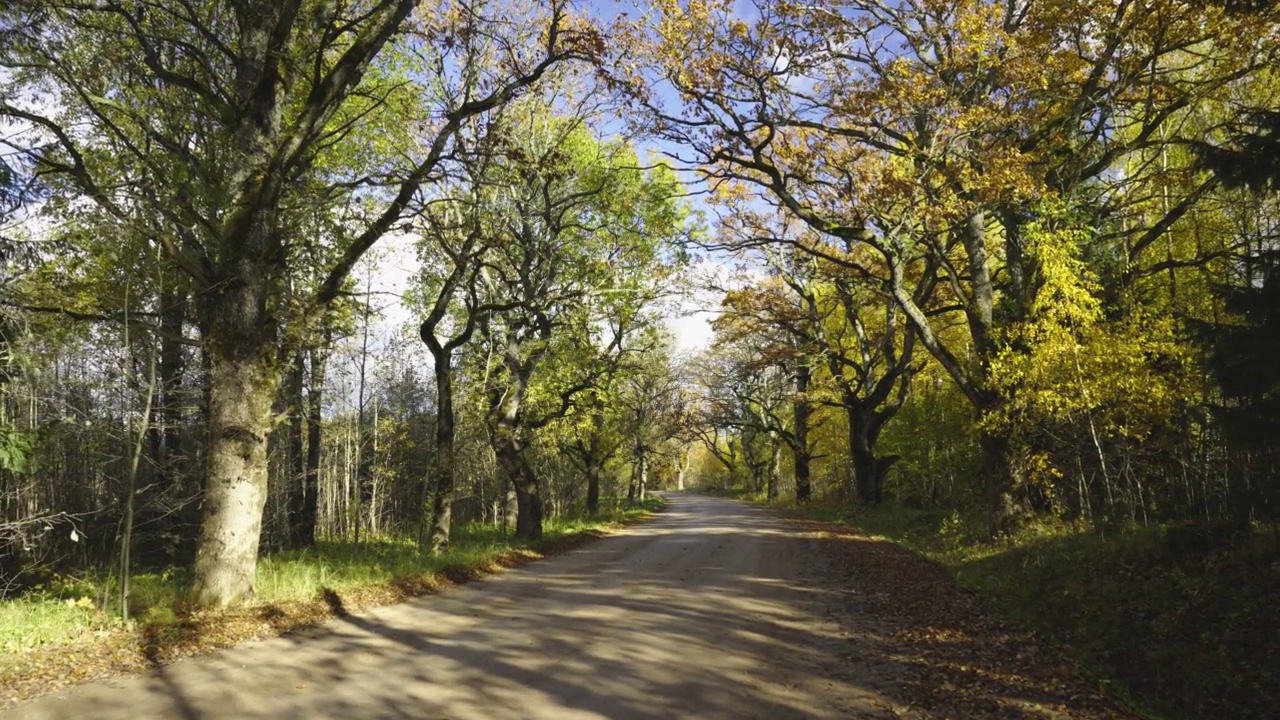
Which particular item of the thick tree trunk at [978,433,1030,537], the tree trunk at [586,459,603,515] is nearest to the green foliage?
the thick tree trunk at [978,433,1030,537]

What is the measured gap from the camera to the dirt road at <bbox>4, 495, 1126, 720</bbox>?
5.25m

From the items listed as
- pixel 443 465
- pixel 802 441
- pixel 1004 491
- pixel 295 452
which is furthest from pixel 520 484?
pixel 802 441

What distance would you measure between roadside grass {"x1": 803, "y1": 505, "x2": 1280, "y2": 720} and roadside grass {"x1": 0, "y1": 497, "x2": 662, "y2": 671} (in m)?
8.32

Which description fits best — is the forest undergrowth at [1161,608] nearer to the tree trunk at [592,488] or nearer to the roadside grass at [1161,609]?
the roadside grass at [1161,609]

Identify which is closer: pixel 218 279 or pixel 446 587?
pixel 218 279

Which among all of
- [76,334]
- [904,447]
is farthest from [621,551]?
[904,447]

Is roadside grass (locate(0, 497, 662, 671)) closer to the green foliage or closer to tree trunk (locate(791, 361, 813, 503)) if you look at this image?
the green foliage

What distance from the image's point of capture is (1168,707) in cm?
539

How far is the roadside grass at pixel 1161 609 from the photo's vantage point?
546 cm

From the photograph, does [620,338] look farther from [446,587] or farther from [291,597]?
[291,597]

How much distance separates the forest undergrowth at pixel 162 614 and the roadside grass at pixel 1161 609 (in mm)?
8335

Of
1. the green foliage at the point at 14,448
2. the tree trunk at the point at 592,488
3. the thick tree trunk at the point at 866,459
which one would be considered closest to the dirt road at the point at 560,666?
the green foliage at the point at 14,448

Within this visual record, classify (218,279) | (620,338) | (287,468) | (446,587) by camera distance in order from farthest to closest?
(620,338) < (287,468) < (446,587) < (218,279)

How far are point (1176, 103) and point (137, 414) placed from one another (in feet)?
61.0
